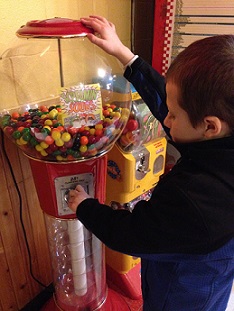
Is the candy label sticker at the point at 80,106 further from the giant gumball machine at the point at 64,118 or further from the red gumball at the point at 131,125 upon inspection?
the red gumball at the point at 131,125

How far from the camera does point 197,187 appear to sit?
0.72 m

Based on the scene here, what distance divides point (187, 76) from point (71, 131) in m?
0.39

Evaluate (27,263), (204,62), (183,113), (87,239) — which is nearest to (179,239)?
(183,113)

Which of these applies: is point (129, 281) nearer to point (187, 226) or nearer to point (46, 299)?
point (46, 299)

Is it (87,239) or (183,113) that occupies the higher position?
(183,113)

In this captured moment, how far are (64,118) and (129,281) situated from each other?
1115mm

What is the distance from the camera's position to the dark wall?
180 cm

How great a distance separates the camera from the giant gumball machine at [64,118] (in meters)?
0.93

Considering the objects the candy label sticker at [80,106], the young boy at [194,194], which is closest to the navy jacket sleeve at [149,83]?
the candy label sticker at [80,106]

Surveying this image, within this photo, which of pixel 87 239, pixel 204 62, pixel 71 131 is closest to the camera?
pixel 204 62

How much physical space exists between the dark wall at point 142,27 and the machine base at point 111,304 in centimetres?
142

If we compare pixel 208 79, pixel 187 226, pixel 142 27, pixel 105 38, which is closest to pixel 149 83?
pixel 105 38

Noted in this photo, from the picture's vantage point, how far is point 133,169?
1.42m

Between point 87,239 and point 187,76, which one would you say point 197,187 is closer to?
point 187,76
